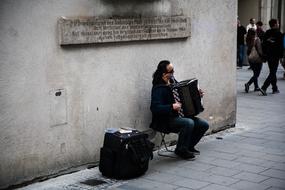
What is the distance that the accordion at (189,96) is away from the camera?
739 cm

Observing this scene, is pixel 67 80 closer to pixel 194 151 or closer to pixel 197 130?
pixel 197 130

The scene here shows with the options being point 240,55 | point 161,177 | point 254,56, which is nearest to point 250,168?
point 161,177

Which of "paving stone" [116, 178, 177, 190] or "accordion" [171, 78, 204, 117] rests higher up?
"accordion" [171, 78, 204, 117]

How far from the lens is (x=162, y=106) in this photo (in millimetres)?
7254

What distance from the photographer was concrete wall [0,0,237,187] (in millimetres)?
6067

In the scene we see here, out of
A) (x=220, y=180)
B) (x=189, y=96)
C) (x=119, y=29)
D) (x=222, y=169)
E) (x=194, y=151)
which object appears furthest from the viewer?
(x=194, y=151)

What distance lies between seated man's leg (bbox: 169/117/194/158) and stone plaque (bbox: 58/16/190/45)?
4.25 feet

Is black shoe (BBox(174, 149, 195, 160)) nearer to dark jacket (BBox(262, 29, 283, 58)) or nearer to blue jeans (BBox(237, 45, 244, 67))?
dark jacket (BBox(262, 29, 283, 58))

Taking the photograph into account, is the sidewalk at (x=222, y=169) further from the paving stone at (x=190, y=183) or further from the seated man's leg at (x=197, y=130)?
the seated man's leg at (x=197, y=130)

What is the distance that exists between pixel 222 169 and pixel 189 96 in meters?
1.11

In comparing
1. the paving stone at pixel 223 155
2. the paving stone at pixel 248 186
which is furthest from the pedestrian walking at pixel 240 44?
the paving stone at pixel 248 186

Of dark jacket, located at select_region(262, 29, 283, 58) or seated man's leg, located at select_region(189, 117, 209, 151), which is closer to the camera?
seated man's leg, located at select_region(189, 117, 209, 151)

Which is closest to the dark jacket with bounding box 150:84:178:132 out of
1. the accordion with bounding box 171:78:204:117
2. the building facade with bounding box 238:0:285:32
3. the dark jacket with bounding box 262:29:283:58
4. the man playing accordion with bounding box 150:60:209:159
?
the man playing accordion with bounding box 150:60:209:159

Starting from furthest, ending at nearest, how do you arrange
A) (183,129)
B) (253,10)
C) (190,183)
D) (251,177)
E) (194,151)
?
(253,10) → (194,151) → (183,129) → (251,177) → (190,183)
